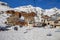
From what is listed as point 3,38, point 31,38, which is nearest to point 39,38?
point 31,38

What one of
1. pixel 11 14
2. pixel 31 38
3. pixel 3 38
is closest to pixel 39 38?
pixel 31 38

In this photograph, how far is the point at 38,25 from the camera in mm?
2688

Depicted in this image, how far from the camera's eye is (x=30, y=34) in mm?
2295

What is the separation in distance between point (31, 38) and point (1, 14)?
0.82 metres

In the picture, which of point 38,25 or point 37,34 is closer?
point 37,34

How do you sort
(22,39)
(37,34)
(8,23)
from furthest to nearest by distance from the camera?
(8,23), (37,34), (22,39)

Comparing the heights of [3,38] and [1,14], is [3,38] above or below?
below

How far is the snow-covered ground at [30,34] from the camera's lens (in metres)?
2.15

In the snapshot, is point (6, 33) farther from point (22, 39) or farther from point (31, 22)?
point (31, 22)

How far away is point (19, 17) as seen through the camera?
9.23 ft

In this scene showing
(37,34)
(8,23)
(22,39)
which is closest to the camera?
(22,39)

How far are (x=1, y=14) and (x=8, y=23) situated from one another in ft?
0.66

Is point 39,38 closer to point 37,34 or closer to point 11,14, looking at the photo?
point 37,34

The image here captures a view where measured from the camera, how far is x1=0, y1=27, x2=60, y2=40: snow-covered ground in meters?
2.15
